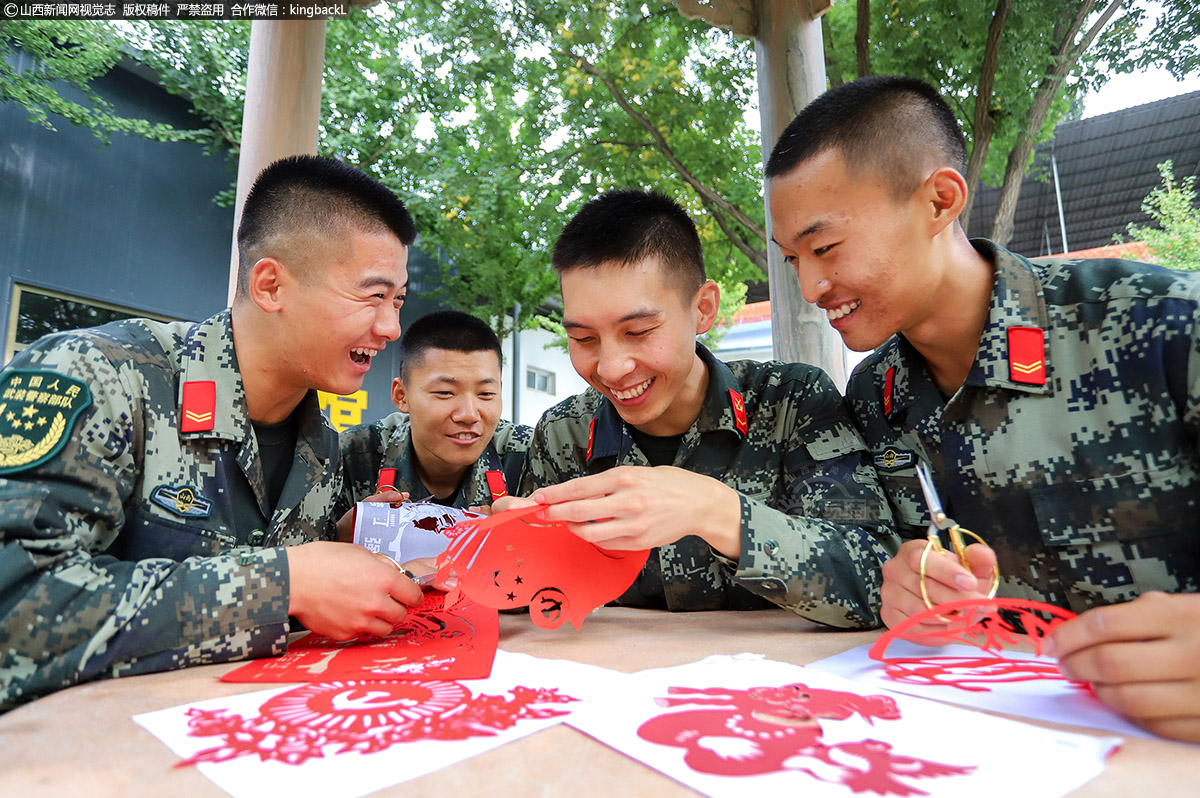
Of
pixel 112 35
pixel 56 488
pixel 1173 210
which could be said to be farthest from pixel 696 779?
pixel 1173 210

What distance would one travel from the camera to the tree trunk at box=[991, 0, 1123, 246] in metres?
3.53

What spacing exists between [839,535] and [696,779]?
93cm

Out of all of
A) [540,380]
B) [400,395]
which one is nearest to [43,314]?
[400,395]

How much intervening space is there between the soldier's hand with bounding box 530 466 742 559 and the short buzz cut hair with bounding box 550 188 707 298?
81cm

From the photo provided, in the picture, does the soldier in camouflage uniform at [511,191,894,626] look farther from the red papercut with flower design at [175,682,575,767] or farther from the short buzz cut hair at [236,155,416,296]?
the short buzz cut hair at [236,155,416,296]

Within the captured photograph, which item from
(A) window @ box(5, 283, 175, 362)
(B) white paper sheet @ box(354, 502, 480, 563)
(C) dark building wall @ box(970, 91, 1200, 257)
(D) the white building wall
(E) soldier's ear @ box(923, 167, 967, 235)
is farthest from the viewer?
(D) the white building wall

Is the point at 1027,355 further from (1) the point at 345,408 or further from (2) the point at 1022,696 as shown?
(1) the point at 345,408

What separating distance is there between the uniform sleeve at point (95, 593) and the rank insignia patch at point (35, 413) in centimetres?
1

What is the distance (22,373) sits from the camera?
→ 1326mm

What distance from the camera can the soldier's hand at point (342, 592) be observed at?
1218mm

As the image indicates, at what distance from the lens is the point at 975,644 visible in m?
1.18

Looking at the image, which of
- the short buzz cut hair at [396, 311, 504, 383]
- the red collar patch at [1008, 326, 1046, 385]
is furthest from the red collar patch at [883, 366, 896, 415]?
the short buzz cut hair at [396, 311, 504, 383]

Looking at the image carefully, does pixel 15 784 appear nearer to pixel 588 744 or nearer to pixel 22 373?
pixel 588 744

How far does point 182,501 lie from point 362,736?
102cm
